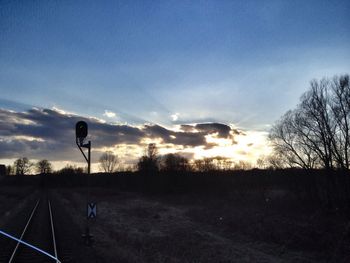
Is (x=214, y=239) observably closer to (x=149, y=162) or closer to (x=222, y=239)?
(x=222, y=239)

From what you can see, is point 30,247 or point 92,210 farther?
point 92,210

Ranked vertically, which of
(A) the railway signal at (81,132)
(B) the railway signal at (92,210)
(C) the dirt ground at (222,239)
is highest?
(A) the railway signal at (81,132)

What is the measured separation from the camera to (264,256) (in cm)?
1328

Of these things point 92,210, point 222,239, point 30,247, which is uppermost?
point 92,210

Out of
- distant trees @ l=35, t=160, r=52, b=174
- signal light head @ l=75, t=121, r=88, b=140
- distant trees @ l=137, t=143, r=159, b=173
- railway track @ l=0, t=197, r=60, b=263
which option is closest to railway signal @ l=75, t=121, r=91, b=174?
signal light head @ l=75, t=121, r=88, b=140

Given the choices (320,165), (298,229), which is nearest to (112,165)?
(320,165)

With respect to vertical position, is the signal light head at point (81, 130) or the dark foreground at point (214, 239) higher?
the signal light head at point (81, 130)

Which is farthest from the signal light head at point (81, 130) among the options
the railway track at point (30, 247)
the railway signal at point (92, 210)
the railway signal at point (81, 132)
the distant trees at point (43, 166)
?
the distant trees at point (43, 166)

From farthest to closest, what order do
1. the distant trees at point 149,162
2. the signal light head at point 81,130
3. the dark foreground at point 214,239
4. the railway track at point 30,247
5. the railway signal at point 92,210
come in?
the distant trees at point 149,162 < the signal light head at point 81,130 < the railway signal at point 92,210 < the dark foreground at point 214,239 < the railway track at point 30,247

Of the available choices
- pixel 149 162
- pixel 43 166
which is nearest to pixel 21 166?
pixel 43 166

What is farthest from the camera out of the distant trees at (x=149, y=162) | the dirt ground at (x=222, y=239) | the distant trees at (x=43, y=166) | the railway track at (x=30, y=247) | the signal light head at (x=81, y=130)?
the distant trees at (x=43, y=166)

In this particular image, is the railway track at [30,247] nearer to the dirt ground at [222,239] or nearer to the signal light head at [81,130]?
the dirt ground at [222,239]

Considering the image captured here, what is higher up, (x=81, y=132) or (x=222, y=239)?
(x=81, y=132)

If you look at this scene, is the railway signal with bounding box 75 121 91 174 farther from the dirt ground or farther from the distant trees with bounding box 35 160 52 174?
the distant trees with bounding box 35 160 52 174
